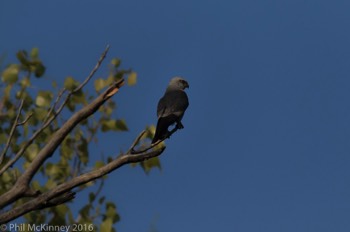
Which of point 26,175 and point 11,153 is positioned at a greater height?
point 11,153

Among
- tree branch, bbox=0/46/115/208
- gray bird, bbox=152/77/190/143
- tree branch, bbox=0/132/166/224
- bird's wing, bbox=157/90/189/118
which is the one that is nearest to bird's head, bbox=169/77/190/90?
gray bird, bbox=152/77/190/143

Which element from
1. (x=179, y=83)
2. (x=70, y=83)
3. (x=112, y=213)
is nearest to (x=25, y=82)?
(x=70, y=83)

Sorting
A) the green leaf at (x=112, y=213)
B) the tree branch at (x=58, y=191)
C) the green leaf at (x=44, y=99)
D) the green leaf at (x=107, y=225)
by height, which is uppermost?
the green leaf at (x=44, y=99)

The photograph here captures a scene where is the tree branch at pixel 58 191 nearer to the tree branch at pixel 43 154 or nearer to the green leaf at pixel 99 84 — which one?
the tree branch at pixel 43 154

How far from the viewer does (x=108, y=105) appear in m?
11.0

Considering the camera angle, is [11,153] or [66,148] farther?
[66,148]

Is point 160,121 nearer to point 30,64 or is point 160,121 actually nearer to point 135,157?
point 30,64

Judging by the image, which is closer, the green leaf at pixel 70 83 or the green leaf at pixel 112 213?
the green leaf at pixel 70 83

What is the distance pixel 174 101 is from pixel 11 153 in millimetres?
3218

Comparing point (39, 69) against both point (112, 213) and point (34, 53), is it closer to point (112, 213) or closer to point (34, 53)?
point (34, 53)

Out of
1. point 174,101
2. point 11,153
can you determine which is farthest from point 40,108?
point 174,101

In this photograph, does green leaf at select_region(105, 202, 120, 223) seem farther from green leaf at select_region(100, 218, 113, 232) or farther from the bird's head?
the bird's head

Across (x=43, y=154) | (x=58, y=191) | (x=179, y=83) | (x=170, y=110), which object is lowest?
(x=58, y=191)

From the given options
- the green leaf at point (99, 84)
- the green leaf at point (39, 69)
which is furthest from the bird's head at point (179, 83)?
the green leaf at point (99, 84)
